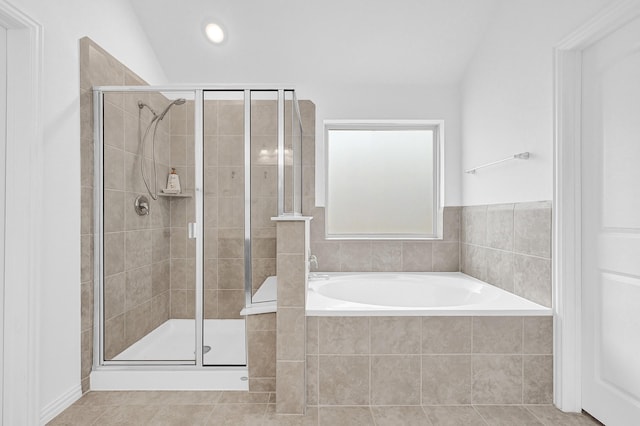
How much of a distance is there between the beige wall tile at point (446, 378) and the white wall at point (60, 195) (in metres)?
1.88

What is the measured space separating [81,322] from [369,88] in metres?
2.66

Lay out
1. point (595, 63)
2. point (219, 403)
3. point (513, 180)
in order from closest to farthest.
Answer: point (595, 63) → point (219, 403) → point (513, 180)

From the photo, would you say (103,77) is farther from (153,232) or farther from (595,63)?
(595,63)

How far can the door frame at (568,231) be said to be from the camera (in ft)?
6.10

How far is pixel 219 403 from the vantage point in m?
1.95

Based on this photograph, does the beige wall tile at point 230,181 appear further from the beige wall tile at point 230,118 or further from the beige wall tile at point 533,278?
the beige wall tile at point 533,278

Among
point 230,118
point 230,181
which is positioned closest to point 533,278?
point 230,181

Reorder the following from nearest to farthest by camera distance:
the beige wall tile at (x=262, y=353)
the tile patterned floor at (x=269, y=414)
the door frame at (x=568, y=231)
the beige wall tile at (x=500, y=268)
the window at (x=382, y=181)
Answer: the tile patterned floor at (x=269, y=414), the door frame at (x=568, y=231), the beige wall tile at (x=262, y=353), the beige wall tile at (x=500, y=268), the window at (x=382, y=181)

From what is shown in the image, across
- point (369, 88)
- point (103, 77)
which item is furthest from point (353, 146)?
point (103, 77)

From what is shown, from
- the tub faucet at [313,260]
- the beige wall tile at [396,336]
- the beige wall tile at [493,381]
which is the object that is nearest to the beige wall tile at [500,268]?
the beige wall tile at [493,381]

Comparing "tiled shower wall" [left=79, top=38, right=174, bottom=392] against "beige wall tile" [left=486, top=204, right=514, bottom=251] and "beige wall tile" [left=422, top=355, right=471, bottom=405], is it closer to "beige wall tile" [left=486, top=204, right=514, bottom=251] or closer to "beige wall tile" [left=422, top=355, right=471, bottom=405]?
"beige wall tile" [left=422, top=355, right=471, bottom=405]

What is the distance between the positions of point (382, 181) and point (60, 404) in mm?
2693

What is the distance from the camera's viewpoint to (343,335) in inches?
74.5

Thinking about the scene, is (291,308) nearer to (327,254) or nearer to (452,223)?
(327,254)
